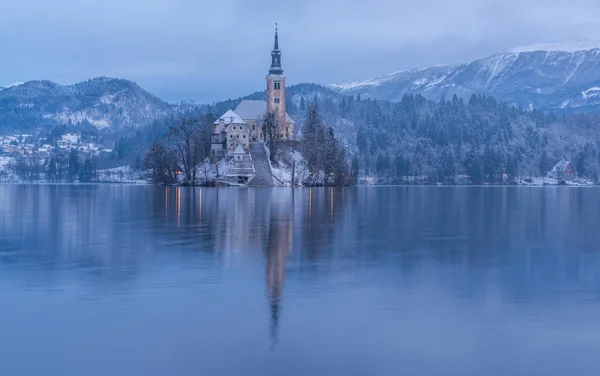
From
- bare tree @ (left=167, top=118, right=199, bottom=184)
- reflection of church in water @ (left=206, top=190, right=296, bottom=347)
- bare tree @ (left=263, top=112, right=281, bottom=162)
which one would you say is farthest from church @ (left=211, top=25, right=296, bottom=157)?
reflection of church in water @ (left=206, top=190, right=296, bottom=347)

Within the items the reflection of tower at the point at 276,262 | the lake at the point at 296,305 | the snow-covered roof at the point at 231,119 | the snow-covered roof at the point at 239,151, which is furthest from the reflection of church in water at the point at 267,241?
the snow-covered roof at the point at 231,119

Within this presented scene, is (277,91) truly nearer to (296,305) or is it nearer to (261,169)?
(261,169)

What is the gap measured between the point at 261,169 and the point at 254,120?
3144 centimetres

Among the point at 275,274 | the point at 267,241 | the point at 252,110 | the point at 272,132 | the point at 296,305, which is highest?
the point at 252,110

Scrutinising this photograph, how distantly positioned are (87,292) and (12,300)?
7.42ft

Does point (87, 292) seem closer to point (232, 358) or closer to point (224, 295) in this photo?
point (224, 295)

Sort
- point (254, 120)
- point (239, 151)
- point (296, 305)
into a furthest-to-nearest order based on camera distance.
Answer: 1. point (254, 120)
2. point (239, 151)
3. point (296, 305)

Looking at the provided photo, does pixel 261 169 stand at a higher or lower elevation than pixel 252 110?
lower

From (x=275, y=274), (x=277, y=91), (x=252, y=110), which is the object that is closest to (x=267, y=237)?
(x=275, y=274)

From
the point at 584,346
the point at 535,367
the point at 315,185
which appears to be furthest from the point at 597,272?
the point at 315,185

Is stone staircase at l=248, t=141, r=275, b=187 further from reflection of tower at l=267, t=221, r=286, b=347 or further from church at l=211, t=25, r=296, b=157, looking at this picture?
reflection of tower at l=267, t=221, r=286, b=347

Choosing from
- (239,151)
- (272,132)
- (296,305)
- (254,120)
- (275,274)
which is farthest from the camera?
(254,120)

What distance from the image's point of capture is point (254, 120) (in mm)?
183250

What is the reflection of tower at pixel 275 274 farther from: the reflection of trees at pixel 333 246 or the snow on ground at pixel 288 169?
the snow on ground at pixel 288 169
